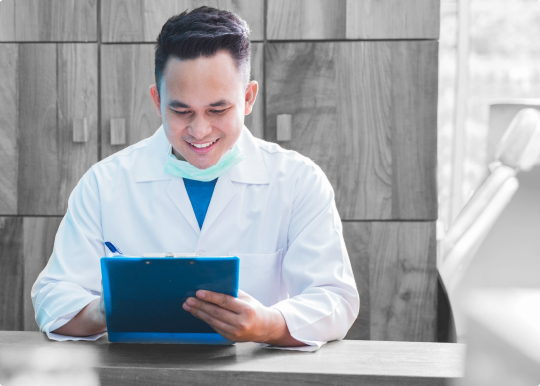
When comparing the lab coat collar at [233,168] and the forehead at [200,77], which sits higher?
the forehead at [200,77]

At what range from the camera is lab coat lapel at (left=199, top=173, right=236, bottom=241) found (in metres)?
1.34

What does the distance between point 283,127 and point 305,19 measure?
1.18ft

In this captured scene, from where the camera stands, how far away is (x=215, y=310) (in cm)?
94

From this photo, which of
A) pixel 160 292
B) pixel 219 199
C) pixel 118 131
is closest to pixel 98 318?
pixel 160 292

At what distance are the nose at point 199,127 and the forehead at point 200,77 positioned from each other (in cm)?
5

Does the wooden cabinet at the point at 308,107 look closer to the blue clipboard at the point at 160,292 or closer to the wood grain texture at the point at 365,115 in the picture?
the wood grain texture at the point at 365,115

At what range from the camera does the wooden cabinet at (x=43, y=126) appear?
209 cm

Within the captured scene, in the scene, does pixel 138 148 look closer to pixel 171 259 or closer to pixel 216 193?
pixel 216 193

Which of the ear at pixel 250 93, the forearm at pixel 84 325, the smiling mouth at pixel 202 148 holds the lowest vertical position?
the forearm at pixel 84 325

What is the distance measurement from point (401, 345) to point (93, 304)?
1.75 ft

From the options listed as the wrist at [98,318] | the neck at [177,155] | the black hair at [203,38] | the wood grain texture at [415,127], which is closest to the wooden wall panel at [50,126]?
the neck at [177,155]

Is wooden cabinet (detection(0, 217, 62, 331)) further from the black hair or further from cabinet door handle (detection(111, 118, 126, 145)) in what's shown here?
the black hair

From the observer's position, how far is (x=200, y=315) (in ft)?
3.11

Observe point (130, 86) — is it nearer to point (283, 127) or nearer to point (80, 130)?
point (80, 130)
